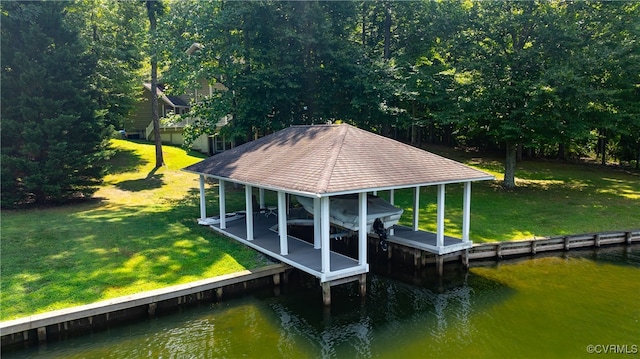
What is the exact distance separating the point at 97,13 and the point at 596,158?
134ft

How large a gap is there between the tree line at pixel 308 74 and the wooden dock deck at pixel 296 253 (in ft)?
25.0

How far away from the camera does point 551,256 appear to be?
14.1 m

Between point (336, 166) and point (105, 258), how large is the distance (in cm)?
740

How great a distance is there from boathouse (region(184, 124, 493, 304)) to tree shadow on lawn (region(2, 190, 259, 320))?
53.0 inches

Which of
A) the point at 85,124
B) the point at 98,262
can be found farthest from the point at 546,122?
the point at 85,124

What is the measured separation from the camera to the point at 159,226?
15.6 meters

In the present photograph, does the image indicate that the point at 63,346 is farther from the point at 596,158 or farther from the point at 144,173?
the point at 596,158

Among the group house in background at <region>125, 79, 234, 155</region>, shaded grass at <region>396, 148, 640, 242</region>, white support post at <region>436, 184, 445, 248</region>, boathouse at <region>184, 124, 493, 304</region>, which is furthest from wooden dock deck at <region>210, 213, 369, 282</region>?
house in background at <region>125, 79, 234, 155</region>

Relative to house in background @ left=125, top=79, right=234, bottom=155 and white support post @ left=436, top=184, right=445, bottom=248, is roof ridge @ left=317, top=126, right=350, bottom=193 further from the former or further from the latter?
house in background @ left=125, top=79, right=234, bottom=155

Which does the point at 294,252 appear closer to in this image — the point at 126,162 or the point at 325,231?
the point at 325,231

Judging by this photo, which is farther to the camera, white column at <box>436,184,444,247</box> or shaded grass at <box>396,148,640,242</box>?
shaded grass at <box>396,148,640,242</box>

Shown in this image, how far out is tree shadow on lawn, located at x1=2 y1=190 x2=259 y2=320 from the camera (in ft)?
31.9

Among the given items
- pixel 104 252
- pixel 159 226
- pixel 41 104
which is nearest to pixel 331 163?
pixel 104 252

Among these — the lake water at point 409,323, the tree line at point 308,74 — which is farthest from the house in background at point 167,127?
the lake water at point 409,323
